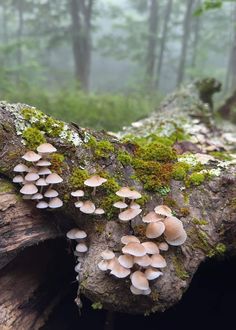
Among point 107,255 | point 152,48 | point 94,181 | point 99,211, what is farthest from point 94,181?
point 152,48

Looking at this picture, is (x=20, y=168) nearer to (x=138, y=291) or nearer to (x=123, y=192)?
(x=123, y=192)

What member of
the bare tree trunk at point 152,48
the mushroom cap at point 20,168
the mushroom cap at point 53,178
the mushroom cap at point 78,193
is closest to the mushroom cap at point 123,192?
the mushroom cap at point 78,193

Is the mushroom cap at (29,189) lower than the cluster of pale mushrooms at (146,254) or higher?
higher

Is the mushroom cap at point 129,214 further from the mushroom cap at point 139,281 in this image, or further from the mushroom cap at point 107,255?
the mushroom cap at point 139,281

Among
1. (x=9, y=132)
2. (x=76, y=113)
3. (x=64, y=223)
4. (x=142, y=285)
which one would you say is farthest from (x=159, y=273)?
(x=76, y=113)

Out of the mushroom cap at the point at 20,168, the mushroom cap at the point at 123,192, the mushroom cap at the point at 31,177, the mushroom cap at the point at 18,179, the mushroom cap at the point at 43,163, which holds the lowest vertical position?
the mushroom cap at the point at 123,192

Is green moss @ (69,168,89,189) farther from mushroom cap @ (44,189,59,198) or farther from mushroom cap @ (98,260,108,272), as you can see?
mushroom cap @ (98,260,108,272)
